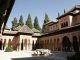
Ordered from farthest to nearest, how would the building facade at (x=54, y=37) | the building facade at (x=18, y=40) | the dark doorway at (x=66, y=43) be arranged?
1. the building facade at (x=18, y=40)
2. the dark doorway at (x=66, y=43)
3. the building facade at (x=54, y=37)

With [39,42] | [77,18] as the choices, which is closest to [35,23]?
[39,42]

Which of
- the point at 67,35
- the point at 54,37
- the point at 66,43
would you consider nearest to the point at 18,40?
the point at 54,37

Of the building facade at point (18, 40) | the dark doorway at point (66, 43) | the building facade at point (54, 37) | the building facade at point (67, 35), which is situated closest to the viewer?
the building facade at point (67, 35)

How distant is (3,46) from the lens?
42281mm

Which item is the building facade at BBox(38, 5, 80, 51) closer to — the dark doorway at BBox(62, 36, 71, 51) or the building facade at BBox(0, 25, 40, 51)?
the dark doorway at BBox(62, 36, 71, 51)

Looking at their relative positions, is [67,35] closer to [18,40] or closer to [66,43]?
[66,43]

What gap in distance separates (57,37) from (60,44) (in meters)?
1.87

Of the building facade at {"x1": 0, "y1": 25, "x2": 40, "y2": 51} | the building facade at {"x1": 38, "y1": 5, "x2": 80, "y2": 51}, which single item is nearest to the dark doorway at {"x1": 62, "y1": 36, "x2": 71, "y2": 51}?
the building facade at {"x1": 38, "y1": 5, "x2": 80, "y2": 51}

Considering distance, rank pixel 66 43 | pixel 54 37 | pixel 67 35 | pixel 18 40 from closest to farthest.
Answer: pixel 67 35 → pixel 66 43 → pixel 54 37 → pixel 18 40

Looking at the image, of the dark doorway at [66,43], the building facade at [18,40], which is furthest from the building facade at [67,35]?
the building facade at [18,40]

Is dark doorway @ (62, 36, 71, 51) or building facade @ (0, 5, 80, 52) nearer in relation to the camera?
building facade @ (0, 5, 80, 52)

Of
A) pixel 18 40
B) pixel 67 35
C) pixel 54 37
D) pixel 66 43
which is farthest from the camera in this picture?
pixel 18 40

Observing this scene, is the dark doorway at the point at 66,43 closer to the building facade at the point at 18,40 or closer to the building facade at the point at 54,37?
the building facade at the point at 54,37

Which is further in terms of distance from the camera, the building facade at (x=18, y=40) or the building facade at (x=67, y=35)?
the building facade at (x=18, y=40)
